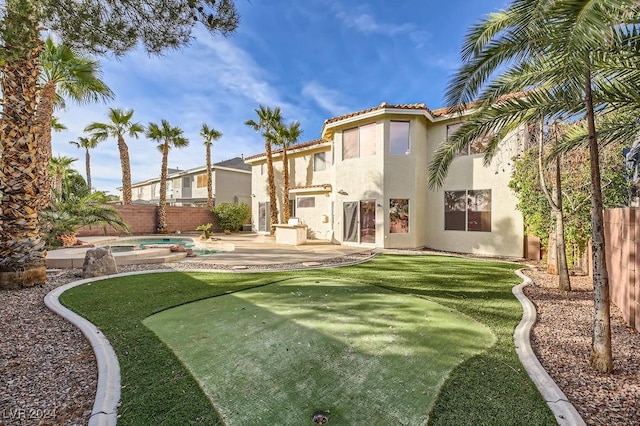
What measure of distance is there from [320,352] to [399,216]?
14.1 m

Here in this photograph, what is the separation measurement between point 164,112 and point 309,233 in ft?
57.4

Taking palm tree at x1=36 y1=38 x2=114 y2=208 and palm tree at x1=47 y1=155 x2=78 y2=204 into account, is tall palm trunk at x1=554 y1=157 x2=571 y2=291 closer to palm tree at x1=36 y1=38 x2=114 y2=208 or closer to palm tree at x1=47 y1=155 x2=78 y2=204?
palm tree at x1=36 y1=38 x2=114 y2=208

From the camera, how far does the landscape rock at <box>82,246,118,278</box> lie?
9945mm

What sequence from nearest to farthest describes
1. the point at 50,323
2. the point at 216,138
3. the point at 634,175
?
the point at 50,323 → the point at 634,175 → the point at 216,138

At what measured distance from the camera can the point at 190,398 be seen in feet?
11.7

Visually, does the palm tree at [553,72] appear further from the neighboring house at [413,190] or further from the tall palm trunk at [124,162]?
the tall palm trunk at [124,162]

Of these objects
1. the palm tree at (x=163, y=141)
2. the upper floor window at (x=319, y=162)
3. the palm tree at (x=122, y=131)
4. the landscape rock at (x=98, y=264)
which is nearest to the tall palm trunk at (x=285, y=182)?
the upper floor window at (x=319, y=162)

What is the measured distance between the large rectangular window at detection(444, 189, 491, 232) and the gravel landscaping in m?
9.32

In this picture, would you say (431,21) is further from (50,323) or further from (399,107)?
(50,323)

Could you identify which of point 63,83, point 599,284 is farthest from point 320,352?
point 63,83

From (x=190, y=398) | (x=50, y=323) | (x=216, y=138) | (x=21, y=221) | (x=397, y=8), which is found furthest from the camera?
(x=216, y=138)

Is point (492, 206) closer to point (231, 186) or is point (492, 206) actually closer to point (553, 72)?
point (553, 72)

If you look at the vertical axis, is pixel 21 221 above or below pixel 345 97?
below

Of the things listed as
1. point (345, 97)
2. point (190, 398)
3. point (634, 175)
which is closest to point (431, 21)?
point (634, 175)
